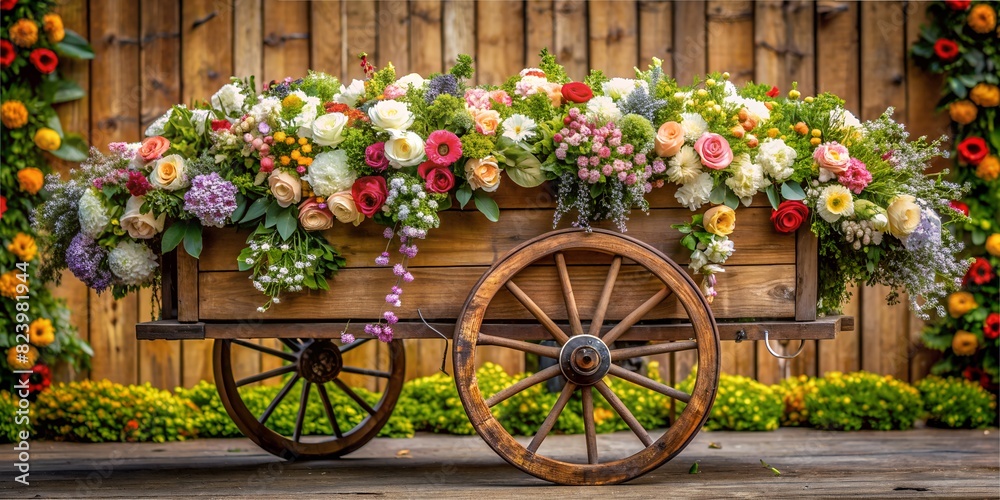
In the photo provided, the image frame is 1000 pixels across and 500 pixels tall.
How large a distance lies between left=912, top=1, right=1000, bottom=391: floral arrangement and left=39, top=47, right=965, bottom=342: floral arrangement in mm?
1674

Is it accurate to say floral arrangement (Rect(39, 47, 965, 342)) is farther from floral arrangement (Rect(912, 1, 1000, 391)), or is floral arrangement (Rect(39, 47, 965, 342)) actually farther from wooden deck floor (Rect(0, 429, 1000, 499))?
floral arrangement (Rect(912, 1, 1000, 391))

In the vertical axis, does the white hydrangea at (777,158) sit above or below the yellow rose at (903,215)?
above

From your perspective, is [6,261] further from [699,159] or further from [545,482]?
[699,159]

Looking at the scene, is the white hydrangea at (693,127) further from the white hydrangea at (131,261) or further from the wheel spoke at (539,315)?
the white hydrangea at (131,261)

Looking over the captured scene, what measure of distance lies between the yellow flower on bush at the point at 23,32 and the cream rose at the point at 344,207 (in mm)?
2344

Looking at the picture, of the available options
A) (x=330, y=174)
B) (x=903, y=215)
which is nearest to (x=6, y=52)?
(x=330, y=174)

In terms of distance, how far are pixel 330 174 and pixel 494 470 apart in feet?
3.83

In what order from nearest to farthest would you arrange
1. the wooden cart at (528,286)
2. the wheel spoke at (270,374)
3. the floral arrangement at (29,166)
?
the wooden cart at (528,286)
the wheel spoke at (270,374)
the floral arrangement at (29,166)

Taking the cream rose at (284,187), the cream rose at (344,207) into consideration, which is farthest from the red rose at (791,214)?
the cream rose at (284,187)

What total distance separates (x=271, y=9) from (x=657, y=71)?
2314 mm

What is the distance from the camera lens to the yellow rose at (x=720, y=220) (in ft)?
8.52

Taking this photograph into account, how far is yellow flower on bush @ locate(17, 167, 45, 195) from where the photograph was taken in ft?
13.4

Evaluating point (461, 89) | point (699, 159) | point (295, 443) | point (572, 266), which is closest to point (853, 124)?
point (699, 159)

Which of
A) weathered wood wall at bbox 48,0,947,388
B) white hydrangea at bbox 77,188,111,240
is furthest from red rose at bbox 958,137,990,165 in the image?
white hydrangea at bbox 77,188,111,240
